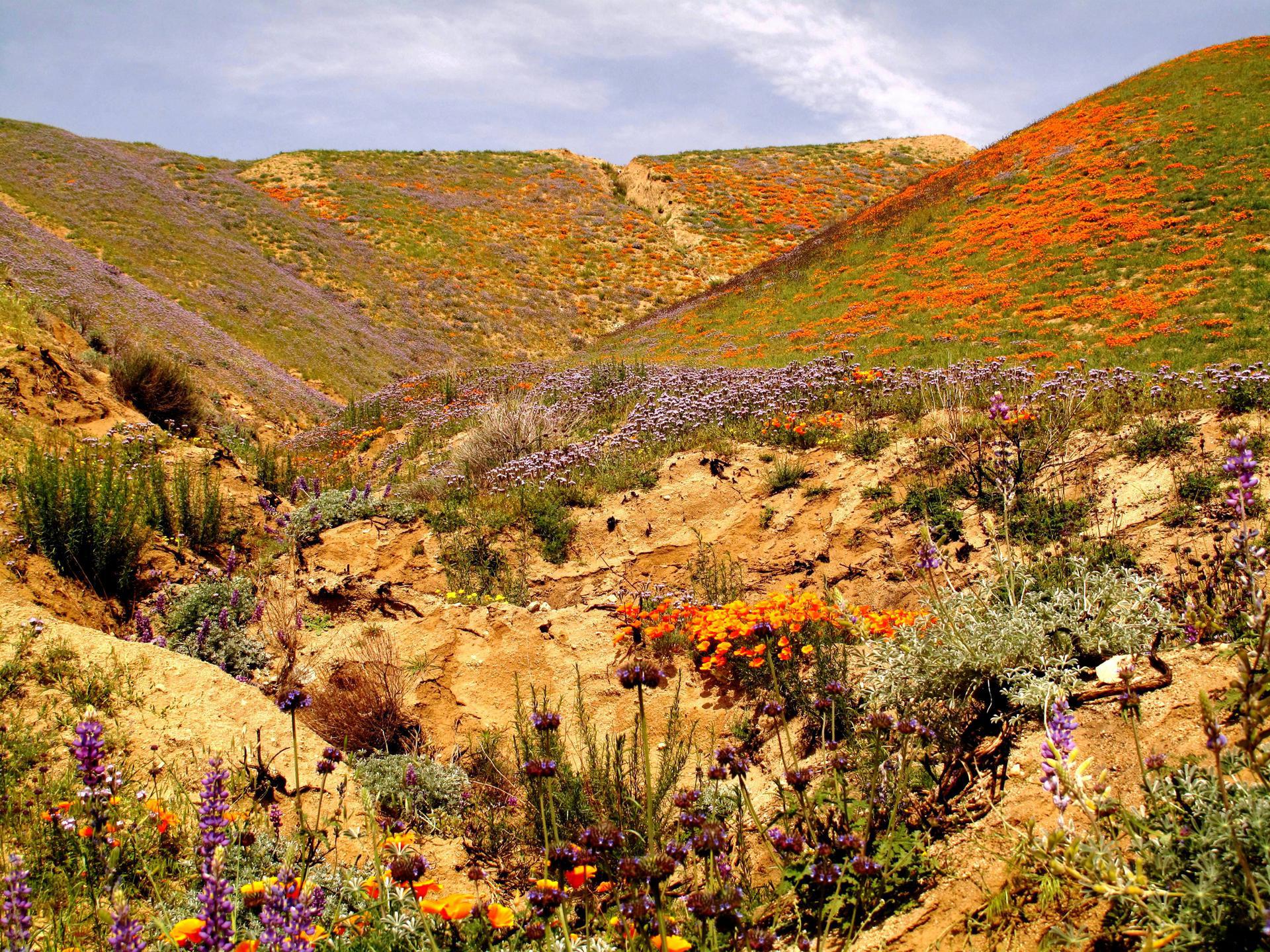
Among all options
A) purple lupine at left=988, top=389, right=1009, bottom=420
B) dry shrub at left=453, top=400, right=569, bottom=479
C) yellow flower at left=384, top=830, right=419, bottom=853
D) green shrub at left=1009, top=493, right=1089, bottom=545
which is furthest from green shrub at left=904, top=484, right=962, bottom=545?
dry shrub at left=453, top=400, right=569, bottom=479

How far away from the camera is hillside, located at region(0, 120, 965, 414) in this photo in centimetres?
1931

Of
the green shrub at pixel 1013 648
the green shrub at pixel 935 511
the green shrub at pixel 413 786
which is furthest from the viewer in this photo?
the green shrub at pixel 935 511

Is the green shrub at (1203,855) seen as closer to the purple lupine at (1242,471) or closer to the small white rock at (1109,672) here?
the purple lupine at (1242,471)

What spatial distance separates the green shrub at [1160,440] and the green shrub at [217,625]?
7.50 m

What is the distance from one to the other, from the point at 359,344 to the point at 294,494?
15696 mm

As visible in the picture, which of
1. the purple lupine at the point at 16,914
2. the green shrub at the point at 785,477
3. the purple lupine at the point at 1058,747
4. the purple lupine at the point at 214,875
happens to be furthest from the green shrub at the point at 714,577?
the purple lupine at the point at 16,914

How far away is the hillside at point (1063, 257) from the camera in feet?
38.8

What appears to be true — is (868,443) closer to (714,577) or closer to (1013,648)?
(714,577)

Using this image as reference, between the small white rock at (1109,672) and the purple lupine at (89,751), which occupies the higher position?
the purple lupine at (89,751)

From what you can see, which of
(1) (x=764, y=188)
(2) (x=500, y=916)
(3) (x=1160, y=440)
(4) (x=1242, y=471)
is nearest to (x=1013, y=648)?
(4) (x=1242, y=471)

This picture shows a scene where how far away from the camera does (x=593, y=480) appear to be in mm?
7863

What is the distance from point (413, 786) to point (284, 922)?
6.59 ft

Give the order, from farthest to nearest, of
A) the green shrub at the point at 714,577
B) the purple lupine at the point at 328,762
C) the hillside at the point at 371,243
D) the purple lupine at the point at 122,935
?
the hillside at the point at 371,243 → the green shrub at the point at 714,577 → the purple lupine at the point at 328,762 → the purple lupine at the point at 122,935

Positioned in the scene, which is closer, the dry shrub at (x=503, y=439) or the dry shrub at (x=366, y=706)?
the dry shrub at (x=366, y=706)
